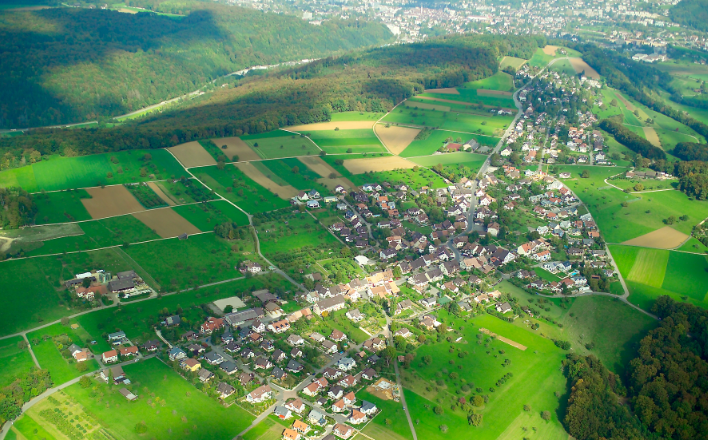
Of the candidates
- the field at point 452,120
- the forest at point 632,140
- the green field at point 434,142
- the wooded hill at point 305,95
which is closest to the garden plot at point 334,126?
the wooded hill at point 305,95

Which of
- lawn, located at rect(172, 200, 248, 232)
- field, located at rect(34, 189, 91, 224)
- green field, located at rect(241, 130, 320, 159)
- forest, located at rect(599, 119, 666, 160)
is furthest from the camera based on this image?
forest, located at rect(599, 119, 666, 160)

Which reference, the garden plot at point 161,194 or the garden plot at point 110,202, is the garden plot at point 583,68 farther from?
the garden plot at point 110,202

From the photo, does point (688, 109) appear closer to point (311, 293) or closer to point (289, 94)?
point (289, 94)

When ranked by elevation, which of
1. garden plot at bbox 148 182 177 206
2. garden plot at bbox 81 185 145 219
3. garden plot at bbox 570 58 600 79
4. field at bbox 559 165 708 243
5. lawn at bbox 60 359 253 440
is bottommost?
garden plot at bbox 148 182 177 206

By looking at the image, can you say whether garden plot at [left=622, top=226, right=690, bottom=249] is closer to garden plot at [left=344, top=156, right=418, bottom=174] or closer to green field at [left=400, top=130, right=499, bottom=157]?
garden plot at [left=344, top=156, right=418, bottom=174]

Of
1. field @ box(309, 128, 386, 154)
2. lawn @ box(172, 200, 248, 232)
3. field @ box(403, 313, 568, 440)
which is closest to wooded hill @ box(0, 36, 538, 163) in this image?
field @ box(309, 128, 386, 154)

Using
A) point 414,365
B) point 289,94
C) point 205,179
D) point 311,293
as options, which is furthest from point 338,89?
point 414,365

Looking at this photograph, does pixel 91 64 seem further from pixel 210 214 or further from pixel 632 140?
pixel 632 140
